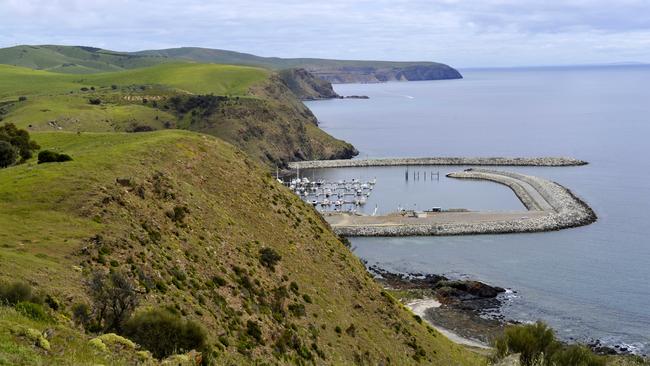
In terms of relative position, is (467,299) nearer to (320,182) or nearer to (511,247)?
(511,247)

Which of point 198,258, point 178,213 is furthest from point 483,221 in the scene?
point 198,258

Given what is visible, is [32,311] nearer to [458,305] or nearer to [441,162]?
[458,305]

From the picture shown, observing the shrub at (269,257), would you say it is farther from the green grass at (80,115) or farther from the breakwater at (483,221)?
the green grass at (80,115)

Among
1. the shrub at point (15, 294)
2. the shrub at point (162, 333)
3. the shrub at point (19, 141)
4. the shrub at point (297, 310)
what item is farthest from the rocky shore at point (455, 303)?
the shrub at point (15, 294)

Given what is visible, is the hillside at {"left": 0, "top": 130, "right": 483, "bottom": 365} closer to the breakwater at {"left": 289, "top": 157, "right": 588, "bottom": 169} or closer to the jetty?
the jetty

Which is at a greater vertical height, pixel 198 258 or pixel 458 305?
pixel 198 258

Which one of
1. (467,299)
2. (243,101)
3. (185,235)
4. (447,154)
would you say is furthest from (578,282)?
(243,101)
